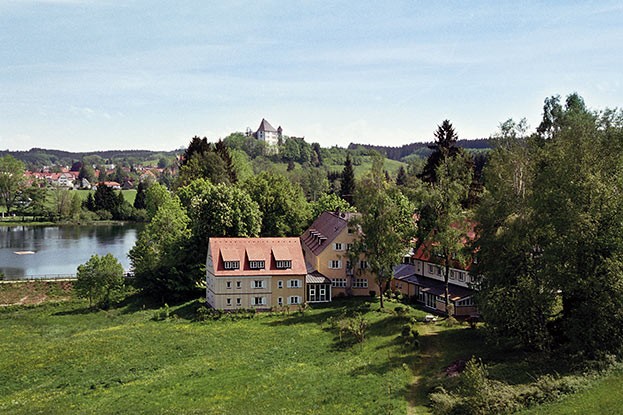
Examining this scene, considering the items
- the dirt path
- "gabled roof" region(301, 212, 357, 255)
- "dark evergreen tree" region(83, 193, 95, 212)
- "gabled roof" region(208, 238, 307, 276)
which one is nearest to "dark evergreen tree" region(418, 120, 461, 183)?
"gabled roof" region(301, 212, 357, 255)

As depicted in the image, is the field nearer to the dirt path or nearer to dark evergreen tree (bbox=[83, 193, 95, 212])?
the dirt path

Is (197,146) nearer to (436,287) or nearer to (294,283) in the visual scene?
(294,283)

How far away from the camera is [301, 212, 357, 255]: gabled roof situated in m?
63.9

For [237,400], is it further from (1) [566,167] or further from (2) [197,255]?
(2) [197,255]

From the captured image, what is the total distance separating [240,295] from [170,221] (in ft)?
62.6

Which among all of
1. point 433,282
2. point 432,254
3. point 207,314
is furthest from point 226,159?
point 432,254

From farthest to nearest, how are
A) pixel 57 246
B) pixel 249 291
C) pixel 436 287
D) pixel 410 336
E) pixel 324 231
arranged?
pixel 57 246
pixel 324 231
pixel 249 291
pixel 436 287
pixel 410 336

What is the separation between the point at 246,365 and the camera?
4112 cm

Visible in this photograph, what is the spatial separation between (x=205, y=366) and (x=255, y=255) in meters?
20.2

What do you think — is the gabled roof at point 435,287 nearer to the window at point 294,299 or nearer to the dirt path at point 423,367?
the dirt path at point 423,367

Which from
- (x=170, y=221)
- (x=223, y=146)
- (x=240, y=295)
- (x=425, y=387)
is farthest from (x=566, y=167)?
(x=223, y=146)

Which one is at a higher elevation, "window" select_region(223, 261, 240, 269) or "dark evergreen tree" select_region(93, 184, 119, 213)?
"dark evergreen tree" select_region(93, 184, 119, 213)

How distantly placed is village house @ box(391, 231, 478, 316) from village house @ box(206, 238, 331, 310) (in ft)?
28.2

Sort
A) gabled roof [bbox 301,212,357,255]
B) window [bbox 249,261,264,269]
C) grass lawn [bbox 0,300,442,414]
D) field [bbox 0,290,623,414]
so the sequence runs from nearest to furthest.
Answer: field [bbox 0,290,623,414] < grass lawn [bbox 0,300,442,414] < window [bbox 249,261,264,269] < gabled roof [bbox 301,212,357,255]
